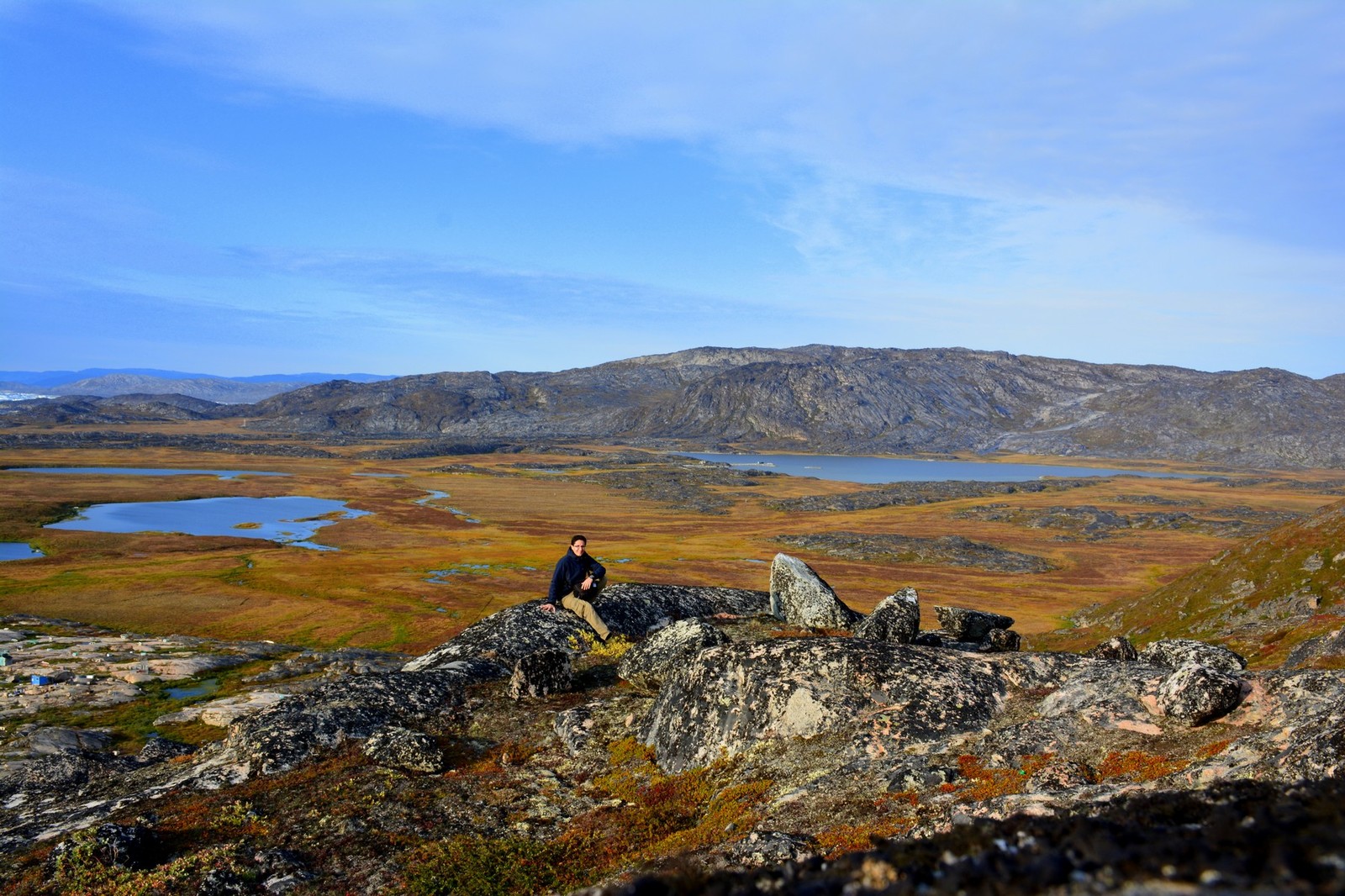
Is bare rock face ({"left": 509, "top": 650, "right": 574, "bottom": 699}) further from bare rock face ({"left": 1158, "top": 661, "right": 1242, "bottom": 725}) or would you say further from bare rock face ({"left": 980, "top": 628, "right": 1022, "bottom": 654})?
bare rock face ({"left": 1158, "top": 661, "right": 1242, "bottom": 725})

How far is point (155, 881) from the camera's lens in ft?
31.2

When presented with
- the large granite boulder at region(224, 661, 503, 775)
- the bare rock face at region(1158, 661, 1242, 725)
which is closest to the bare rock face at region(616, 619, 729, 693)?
the large granite boulder at region(224, 661, 503, 775)

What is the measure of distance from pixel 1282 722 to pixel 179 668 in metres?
41.0

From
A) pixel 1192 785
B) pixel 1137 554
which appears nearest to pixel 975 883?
pixel 1192 785

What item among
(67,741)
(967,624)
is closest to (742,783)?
(967,624)

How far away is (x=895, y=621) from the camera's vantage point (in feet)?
63.8

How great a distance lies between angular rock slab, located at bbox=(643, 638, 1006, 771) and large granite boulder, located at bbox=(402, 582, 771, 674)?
24.3ft

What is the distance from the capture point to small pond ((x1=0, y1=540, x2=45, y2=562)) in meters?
72.1

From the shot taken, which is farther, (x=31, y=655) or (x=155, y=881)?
(x=31, y=655)

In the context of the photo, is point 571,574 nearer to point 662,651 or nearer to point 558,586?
point 558,586

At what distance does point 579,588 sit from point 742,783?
32.8ft

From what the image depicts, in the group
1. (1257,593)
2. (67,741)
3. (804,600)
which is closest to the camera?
(67,741)

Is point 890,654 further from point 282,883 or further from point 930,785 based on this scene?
point 282,883

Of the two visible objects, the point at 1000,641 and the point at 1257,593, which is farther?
the point at 1257,593
